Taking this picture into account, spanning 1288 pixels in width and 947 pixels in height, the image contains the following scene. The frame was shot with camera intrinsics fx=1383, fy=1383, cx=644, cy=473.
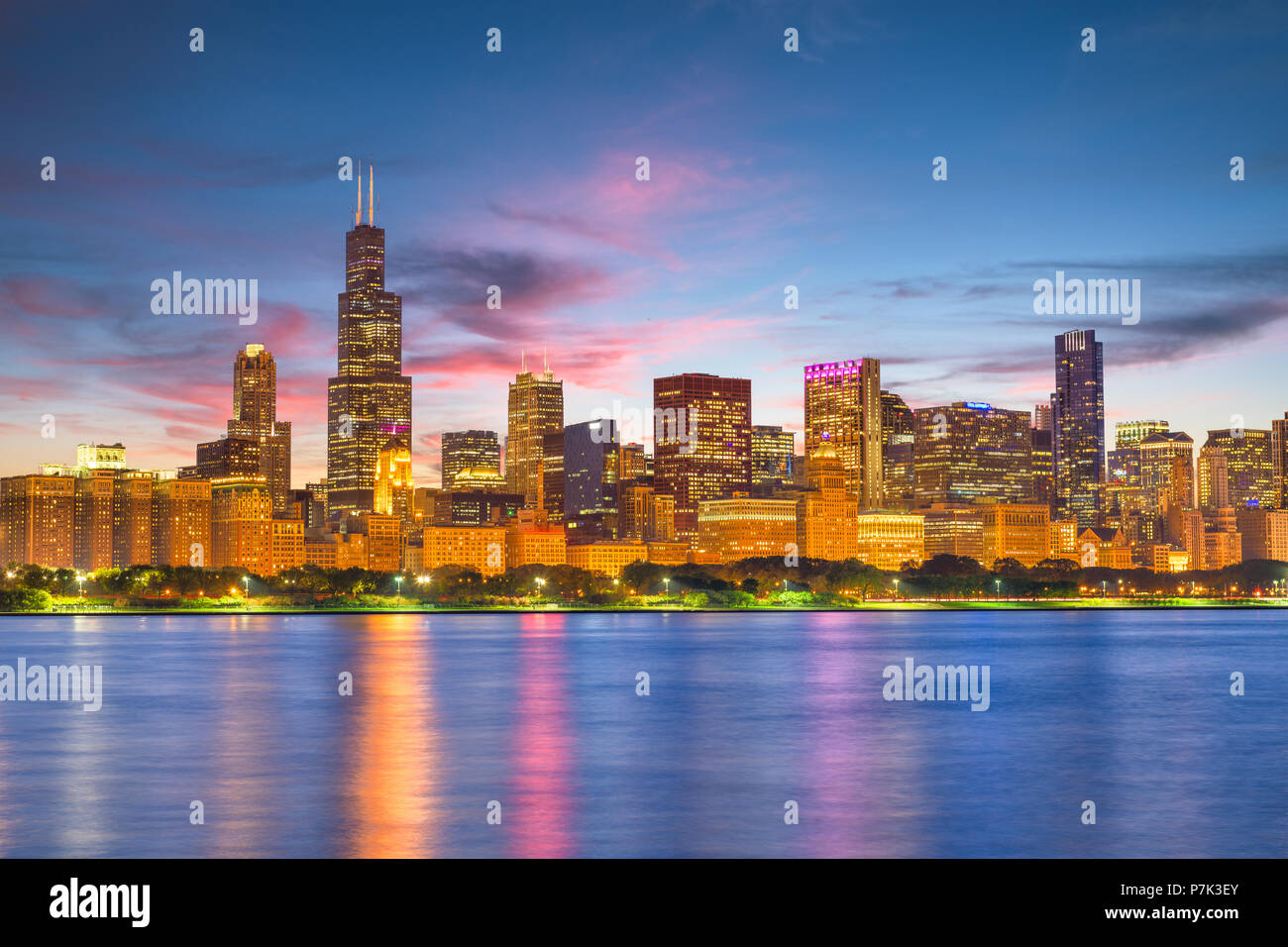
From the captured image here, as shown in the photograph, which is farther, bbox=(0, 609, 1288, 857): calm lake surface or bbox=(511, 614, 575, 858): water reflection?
bbox=(0, 609, 1288, 857): calm lake surface

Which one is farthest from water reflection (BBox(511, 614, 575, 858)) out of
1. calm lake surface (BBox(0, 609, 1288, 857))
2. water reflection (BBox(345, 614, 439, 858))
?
water reflection (BBox(345, 614, 439, 858))

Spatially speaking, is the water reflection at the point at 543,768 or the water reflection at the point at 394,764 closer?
the water reflection at the point at 543,768

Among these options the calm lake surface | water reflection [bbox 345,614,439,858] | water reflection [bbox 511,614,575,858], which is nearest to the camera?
water reflection [bbox 511,614,575,858]

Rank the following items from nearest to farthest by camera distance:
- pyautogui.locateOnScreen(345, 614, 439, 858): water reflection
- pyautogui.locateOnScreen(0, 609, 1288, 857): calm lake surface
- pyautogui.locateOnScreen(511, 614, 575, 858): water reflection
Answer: pyautogui.locateOnScreen(511, 614, 575, 858): water reflection
pyautogui.locateOnScreen(345, 614, 439, 858): water reflection
pyautogui.locateOnScreen(0, 609, 1288, 857): calm lake surface

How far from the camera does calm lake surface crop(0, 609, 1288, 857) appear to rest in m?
35.8

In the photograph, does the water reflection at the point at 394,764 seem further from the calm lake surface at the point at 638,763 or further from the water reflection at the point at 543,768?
the water reflection at the point at 543,768

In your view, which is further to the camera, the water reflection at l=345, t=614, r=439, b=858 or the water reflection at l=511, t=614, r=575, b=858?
the water reflection at l=345, t=614, r=439, b=858

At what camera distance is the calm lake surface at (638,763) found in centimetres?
3575

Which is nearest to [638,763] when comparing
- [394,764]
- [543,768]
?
[543,768]

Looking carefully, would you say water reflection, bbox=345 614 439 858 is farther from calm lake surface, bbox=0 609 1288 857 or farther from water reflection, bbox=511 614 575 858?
water reflection, bbox=511 614 575 858

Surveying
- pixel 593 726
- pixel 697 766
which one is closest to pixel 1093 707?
pixel 593 726

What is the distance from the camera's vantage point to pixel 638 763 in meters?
50.6

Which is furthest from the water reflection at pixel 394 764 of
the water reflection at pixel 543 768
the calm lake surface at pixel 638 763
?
the water reflection at pixel 543 768
